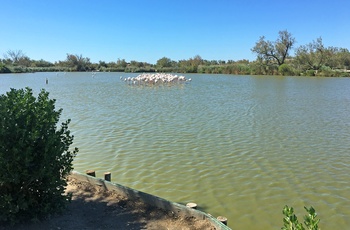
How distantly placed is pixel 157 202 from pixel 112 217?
0.65 m

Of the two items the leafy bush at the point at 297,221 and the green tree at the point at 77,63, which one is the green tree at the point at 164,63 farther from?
the leafy bush at the point at 297,221

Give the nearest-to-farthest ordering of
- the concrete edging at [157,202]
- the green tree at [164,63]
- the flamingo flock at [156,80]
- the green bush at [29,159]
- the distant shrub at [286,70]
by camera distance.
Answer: the green bush at [29,159] < the concrete edging at [157,202] < the flamingo flock at [156,80] < the distant shrub at [286,70] < the green tree at [164,63]

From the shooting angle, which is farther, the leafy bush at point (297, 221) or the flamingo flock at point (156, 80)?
the flamingo flock at point (156, 80)

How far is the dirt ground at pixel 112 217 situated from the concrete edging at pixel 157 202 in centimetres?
6

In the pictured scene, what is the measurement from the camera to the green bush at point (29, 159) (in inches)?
145

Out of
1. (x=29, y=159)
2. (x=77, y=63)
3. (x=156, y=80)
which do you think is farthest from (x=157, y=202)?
(x=77, y=63)

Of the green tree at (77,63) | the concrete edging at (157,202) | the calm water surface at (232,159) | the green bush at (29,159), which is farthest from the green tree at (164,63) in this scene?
the green bush at (29,159)

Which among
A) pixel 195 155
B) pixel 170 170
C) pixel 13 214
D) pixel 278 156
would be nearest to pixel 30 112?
pixel 13 214

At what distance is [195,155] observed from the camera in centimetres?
816

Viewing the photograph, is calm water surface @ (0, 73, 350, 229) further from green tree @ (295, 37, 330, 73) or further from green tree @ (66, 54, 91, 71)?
green tree @ (66, 54, 91, 71)

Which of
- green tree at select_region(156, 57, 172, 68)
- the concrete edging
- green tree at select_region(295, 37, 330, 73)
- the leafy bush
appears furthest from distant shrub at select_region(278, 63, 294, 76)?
the leafy bush

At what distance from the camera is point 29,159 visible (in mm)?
3715

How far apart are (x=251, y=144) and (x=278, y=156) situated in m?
1.15

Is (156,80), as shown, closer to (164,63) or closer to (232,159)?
(232,159)
